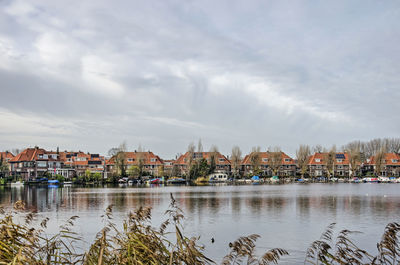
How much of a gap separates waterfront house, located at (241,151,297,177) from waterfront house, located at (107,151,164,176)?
88.2 feet

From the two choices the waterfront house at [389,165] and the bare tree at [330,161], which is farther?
the waterfront house at [389,165]

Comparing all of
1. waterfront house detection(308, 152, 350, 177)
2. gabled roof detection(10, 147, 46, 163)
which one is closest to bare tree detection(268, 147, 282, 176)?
waterfront house detection(308, 152, 350, 177)

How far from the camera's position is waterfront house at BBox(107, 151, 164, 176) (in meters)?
116

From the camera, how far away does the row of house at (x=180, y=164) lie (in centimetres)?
10719

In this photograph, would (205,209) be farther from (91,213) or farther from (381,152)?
(381,152)

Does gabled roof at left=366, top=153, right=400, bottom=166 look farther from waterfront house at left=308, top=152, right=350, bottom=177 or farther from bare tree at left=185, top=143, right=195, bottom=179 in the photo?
bare tree at left=185, top=143, right=195, bottom=179

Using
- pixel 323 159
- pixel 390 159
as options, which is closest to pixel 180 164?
pixel 323 159

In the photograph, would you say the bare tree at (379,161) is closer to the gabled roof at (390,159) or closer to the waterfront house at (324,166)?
the gabled roof at (390,159)

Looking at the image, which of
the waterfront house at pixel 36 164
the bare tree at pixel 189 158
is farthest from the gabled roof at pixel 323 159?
the waterfront house at pixel 36 164

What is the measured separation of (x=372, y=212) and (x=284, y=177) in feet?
315

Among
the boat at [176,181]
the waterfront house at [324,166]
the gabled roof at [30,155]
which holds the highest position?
the gabled roof at [30,155]

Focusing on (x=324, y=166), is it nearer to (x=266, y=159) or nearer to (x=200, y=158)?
(x=266, y=159)

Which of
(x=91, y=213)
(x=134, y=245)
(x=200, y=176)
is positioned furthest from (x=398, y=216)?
(x=200, y=176)

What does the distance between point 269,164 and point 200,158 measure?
82.4ft
